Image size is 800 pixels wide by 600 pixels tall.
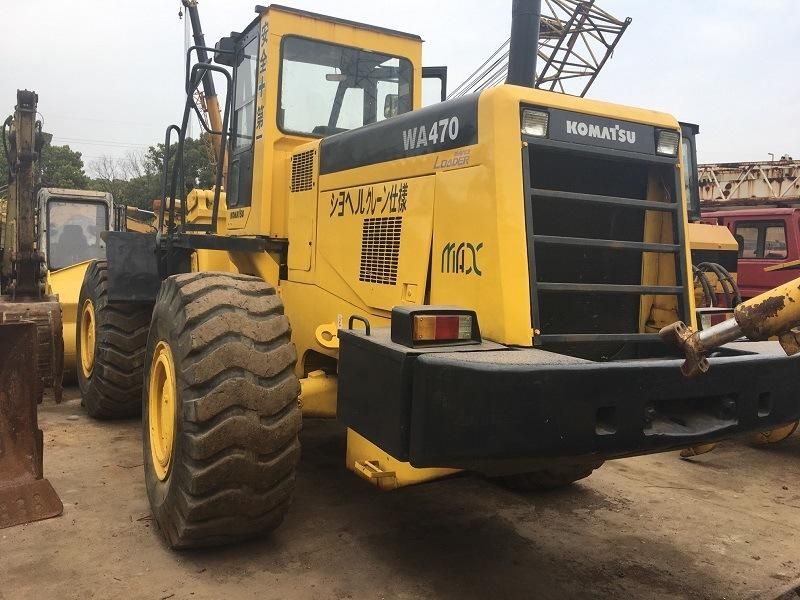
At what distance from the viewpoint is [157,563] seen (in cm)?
342

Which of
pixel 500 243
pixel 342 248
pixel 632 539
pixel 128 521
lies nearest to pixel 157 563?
pixel 128 521

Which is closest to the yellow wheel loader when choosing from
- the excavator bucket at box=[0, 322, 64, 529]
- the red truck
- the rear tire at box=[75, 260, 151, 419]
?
the excavator bucket at box=[0, 322, 64, 529]

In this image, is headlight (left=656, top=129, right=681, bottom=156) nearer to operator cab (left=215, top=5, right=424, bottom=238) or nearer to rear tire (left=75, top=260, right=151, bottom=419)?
operator cab (left=215, top=5, right=424, bottom=238)

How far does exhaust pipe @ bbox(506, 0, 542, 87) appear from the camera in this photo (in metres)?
4.11

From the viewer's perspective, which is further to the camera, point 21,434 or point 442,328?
point 21,434

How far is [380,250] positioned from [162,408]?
1.51 meters

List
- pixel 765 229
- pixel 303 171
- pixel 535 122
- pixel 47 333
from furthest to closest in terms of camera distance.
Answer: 1. pixel 765 229
2. pixel 47 333
3. pixel 303 171
4. pixel 535 122

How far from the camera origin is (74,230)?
1148 cm

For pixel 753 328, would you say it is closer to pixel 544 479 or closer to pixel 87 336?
pixel 544 479

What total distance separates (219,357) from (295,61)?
2.27m

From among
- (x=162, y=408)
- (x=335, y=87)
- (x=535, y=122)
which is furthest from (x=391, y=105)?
(x=162, y=408)

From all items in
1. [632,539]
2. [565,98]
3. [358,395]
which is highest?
[565,98]

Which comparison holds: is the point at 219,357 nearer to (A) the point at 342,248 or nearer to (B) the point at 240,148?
(A) the point at 342,248

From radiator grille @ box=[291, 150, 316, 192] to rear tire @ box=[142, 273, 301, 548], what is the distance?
3.73 ft
